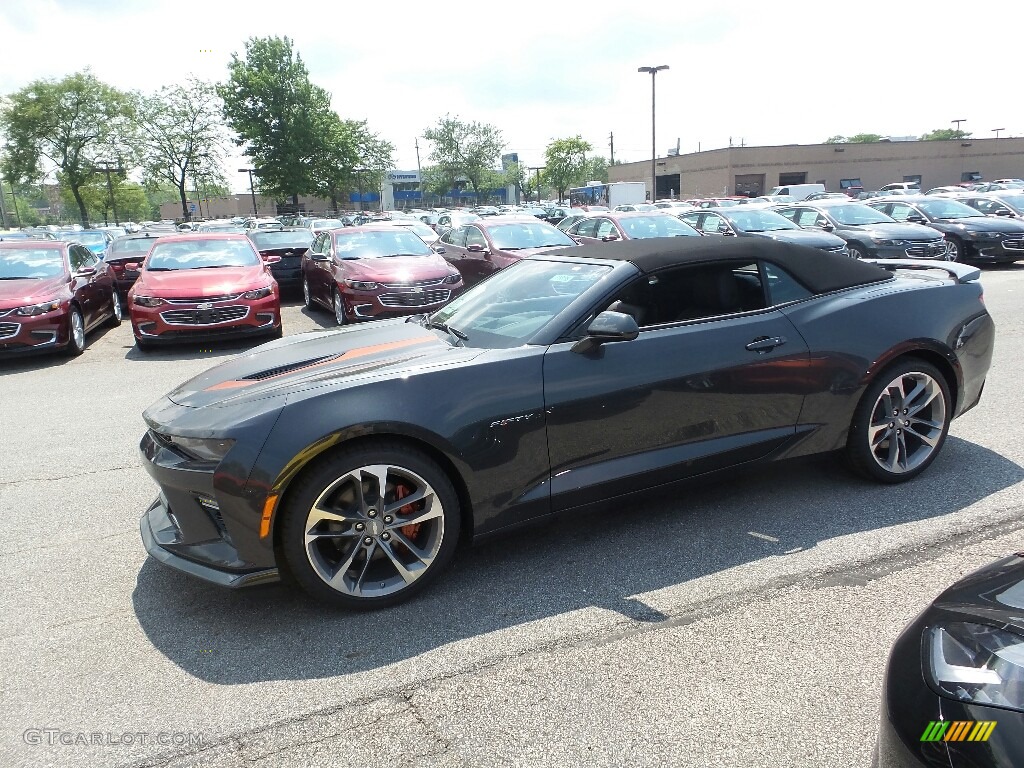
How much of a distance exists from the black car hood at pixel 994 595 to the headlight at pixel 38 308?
399 inches

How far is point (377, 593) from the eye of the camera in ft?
10.0

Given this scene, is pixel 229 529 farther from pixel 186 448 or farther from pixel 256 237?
pixel 256 237

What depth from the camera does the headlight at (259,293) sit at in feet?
31.7

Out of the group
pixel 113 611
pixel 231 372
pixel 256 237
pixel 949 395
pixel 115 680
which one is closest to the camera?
pixel 115 680

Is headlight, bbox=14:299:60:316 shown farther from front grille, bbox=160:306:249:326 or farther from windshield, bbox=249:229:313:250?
windshield, bbox=249:229:313:250

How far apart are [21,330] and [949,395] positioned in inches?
384

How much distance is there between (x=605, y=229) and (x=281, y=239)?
693cm

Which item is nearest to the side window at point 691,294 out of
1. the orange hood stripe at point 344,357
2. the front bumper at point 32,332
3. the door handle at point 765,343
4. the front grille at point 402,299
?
the door handle at point 765,343

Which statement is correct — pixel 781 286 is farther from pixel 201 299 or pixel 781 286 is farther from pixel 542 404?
pixel 201 299

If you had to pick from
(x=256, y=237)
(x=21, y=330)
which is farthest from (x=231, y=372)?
(x=256, y=237)

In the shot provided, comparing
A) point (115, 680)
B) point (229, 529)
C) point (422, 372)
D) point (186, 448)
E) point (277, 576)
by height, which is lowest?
point (115, 680)

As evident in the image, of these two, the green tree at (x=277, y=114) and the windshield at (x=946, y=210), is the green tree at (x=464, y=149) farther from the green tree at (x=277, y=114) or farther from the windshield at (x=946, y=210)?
the windshield at (x=946, y=210)

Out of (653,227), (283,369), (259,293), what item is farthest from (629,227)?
(283,369)

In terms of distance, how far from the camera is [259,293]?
977 cm
